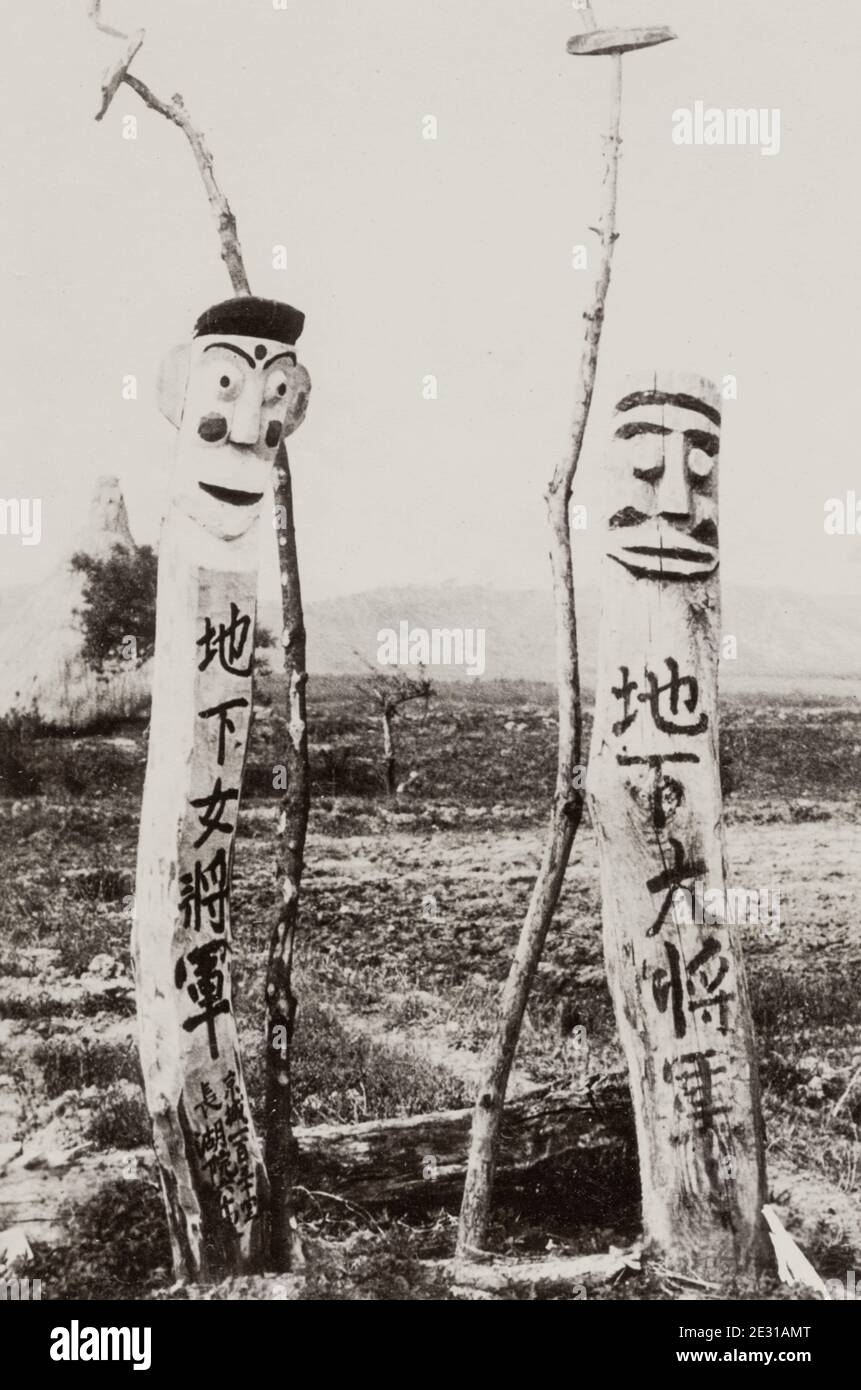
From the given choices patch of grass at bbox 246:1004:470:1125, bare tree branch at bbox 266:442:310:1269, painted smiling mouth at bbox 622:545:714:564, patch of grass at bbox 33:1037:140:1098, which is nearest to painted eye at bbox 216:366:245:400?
bare tree branch at bbox 266:442:310:1269

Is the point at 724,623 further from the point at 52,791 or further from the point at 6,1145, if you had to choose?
the point at 6,1145

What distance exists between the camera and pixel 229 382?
A: 3.72m

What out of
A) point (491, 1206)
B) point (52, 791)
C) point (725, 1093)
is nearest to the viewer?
point (725, 1093)

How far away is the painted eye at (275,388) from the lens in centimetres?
377

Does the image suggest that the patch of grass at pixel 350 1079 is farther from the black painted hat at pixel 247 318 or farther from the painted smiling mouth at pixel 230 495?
the black painted hat at pixel 247 318

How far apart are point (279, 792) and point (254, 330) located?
1520mm

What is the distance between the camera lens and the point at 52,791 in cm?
426

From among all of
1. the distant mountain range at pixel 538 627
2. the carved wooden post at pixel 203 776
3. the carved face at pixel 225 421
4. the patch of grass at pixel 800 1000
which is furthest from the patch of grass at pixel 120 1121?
the patch of grass at pixel 800 1000

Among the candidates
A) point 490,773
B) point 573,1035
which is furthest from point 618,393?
point 573,1035

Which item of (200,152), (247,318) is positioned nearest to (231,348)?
(247,318)

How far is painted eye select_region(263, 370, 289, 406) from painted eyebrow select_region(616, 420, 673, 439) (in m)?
1.05

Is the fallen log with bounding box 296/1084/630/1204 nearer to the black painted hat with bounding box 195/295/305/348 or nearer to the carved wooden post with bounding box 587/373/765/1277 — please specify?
the carved wooden post with bounding box 587/373/765/1277

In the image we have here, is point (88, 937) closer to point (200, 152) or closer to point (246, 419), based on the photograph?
point (246, 419)

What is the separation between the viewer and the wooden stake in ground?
395 centimetres
